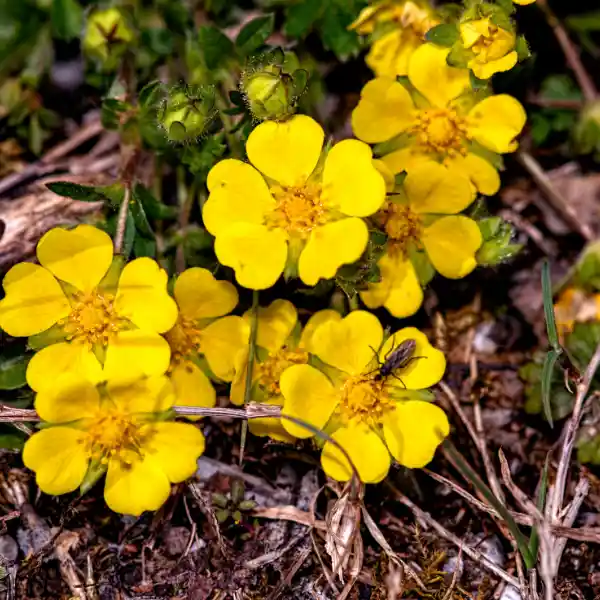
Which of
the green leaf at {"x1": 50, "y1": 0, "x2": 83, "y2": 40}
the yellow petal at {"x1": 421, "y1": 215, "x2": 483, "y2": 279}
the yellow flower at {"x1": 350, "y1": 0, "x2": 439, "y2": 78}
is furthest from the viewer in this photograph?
the green leaf at {"x1": 50, "y1": 0, "x2": 83, "y2": 40}

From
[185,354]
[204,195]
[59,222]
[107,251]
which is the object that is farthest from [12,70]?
[185,354]

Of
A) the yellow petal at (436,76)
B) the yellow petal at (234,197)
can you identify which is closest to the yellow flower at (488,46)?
the yellow petal at (436,76)

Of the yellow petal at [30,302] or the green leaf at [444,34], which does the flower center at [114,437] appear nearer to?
the yellow petal at [30,302]

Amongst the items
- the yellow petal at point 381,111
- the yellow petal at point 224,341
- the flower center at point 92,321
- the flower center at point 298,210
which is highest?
the yellow petal at point 381,111

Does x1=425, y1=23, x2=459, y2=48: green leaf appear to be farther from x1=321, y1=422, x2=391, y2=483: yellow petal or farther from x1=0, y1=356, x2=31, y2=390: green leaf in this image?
x1=0, y1=356, x2=31, y2=390: green leaf

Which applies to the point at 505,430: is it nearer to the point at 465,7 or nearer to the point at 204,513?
the point at 204,513

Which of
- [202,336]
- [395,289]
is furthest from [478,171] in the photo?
[202,336]

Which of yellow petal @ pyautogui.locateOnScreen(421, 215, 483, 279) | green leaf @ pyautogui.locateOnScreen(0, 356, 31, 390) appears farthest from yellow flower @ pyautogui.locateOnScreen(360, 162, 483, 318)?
green leaf @ pyautogui.locateOnScreen(0, 356, 31, 390)
